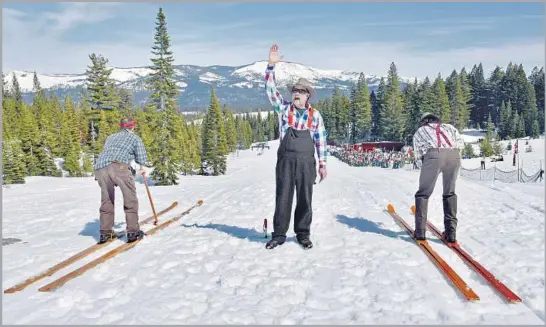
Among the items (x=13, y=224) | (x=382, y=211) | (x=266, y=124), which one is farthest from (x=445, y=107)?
(x=266, y=124)

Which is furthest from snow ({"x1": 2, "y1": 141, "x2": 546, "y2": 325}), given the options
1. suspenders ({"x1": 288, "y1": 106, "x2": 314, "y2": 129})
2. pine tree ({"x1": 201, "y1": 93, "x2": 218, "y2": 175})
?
pine tree ({"x1": 201, "y1": 93, "x2": 218, "y2": 175})

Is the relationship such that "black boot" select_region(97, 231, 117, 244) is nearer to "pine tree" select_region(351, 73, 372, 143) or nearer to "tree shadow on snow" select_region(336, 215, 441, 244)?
"tree shadow on snow" select_region(336, 215, 441, 244)

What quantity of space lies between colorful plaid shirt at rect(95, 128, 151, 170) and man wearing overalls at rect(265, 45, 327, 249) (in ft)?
8.62

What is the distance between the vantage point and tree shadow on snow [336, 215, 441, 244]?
6.83m

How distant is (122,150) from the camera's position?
6746 millimetres

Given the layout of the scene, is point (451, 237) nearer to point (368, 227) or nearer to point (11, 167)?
point (368, 227)

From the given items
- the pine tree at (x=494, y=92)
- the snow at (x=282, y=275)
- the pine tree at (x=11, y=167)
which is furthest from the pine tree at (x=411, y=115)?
the snow at (x=282, y=275)

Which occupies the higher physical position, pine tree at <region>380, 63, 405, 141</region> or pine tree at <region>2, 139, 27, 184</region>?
pine tree at <region>380, 63, 405, 141</region>

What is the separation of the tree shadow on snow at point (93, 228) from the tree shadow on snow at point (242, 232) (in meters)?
1.65

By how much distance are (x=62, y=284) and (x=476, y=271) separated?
16.4 feet

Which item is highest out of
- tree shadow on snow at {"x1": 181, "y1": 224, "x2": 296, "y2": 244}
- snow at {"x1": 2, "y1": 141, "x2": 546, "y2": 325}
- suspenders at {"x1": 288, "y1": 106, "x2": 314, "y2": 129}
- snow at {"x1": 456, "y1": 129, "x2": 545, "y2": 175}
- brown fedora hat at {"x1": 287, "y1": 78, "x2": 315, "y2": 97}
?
brown fedora hat at {"x1": 287, "y1": 78, "x2": 315, "y2": 97}

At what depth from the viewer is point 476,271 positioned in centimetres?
483

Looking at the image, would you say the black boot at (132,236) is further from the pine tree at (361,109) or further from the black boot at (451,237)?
the pine tree at (361,109)

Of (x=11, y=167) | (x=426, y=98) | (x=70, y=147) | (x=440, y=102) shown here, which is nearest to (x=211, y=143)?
(x=70, y=147)
